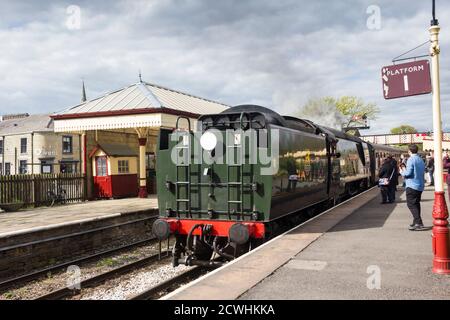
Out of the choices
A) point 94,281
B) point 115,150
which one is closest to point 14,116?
point 115,150

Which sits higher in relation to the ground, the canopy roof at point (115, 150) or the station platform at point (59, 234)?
the canopy roof at point (115, 150)

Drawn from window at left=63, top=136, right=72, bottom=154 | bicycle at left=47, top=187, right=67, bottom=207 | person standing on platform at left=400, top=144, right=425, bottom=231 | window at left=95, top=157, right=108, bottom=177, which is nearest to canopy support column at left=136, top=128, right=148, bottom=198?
window at left=95, top=157, right=108, bottom=177

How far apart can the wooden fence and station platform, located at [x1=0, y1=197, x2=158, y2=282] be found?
98 cm

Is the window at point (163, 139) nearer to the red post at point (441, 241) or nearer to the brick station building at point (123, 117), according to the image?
the red post at point (441, 241)

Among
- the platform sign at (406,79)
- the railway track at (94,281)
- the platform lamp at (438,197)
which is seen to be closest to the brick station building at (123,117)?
the railway track at (94,281)

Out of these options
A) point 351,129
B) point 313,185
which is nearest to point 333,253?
point 313,185

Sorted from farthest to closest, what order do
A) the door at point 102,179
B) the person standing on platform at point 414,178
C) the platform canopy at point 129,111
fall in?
the door at point 102,179
the platform canopy at point 129,111
the person standing on platform at point 414,178

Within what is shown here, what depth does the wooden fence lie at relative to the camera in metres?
13.9

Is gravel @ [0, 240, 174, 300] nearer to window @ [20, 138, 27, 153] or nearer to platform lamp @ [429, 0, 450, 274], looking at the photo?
platform lamp @ [429, 0, 450, 274]

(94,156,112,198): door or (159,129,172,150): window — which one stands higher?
(159,129,172,150): window

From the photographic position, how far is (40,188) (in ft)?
48.8

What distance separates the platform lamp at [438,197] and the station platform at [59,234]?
8026 millimetres

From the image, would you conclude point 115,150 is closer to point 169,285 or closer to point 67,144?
point 169,285

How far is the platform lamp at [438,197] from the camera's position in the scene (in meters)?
5.12
